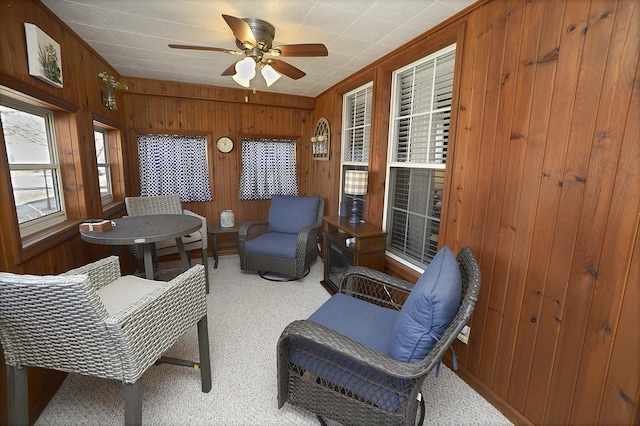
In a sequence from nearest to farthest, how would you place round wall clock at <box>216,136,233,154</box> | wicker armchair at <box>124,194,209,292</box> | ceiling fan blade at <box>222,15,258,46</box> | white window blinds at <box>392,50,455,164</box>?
ceiling fan blade at <box>222,15,258,46</box>, white window blinds at <box>392,50,455,164</box>, wicker armchair at <box>124,194,209,292</box>, round wall clock at <box>216,136,233,154</box>

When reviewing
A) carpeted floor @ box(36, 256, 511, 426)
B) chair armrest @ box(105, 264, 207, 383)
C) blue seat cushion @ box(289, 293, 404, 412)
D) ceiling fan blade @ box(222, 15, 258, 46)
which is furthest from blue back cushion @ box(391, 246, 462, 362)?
ceiling fan blade @ box(222, 15, 258, 46)

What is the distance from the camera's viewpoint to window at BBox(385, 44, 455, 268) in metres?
2.10

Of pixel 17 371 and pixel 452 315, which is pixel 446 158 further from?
pixel 17 371

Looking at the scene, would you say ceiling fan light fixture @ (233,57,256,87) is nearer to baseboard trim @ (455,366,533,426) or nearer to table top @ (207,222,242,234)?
table top @ (207,222,242,234)

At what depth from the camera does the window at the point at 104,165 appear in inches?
121

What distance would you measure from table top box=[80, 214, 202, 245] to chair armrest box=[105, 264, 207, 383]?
0.64 metres

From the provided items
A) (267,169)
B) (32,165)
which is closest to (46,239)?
(32,165)

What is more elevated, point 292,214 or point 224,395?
point 292,214

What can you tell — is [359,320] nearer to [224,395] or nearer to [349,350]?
[349,350]

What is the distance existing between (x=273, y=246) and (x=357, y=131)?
1.68m

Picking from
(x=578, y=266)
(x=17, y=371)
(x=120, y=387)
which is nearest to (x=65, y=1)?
(x=17, y=371)

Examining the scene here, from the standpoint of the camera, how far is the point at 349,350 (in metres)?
1.11

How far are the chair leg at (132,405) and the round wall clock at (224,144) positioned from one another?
10.6 ft

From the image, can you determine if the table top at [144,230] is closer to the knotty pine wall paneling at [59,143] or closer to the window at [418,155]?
the knotty pine wall paneling at [59,143]
